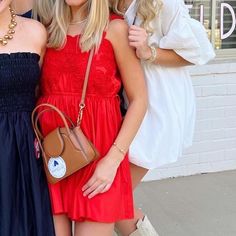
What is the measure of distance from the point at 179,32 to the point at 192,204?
2364 millimetres

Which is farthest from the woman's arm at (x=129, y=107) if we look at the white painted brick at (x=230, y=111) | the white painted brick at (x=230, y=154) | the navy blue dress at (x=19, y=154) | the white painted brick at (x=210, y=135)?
the white painted brick at (x=230, y=154)

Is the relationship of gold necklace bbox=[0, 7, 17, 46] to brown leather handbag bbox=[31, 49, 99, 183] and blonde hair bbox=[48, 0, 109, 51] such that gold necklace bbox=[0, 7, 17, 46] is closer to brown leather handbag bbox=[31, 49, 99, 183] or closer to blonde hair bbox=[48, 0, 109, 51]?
blonde hair bbox=[48, 0, 109, 51]

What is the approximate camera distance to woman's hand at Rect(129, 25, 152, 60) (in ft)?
7.99

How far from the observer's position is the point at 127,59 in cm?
245

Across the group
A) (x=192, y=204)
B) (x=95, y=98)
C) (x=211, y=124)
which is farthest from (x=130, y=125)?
(x=211, y=124)

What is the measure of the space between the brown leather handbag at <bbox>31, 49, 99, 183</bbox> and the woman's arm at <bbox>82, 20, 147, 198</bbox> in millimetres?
94

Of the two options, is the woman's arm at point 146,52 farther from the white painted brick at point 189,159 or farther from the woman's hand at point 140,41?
the white painted brick at point 189,159

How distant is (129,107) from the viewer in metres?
2.50

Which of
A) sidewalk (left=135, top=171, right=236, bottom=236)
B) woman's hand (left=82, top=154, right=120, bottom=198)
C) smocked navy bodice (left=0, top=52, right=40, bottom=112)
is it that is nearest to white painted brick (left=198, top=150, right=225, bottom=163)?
sidewalk (left=135, top=171, right=236, bottom=236)

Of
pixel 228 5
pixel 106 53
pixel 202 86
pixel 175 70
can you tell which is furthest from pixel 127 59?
pixel 228 5

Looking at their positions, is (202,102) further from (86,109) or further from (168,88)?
(86,109)

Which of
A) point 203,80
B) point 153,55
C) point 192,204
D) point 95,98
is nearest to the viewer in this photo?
point 95,98

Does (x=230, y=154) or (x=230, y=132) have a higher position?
(x=230, y=132)

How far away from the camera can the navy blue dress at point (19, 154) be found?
2314 mm
